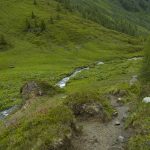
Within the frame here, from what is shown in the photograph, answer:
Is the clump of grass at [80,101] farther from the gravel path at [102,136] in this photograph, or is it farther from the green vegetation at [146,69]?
the green vegetation at [146,69]

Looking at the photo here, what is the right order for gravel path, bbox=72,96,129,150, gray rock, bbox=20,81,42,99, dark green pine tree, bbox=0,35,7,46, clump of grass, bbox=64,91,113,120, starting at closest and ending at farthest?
gravel path, bbox=72,96,129,150 < clump of grass, bbox=64,91,113,120 < gray rock, bbox=20,81,42,99 < dark green pine tree, bbox=0,35,7,46

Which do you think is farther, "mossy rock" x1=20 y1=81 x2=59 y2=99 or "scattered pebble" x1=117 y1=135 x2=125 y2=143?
"mossy rock" x1=20 y1=81 x2=59 y2=99

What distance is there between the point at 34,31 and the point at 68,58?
3446 centimetres

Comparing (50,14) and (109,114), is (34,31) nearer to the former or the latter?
(50,14)

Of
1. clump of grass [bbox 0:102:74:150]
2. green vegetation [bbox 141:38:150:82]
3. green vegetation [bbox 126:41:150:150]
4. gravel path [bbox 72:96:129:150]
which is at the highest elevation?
clump of grass [bbox 0:102:74:150]

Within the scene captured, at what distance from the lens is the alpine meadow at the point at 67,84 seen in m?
30.6

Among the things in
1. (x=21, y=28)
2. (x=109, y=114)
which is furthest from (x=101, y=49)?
(x=109, y=114)

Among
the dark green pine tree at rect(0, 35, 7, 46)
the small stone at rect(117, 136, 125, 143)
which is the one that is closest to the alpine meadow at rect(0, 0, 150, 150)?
the small stone at rect(117, 136, 125, 143)

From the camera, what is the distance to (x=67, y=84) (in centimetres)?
8281

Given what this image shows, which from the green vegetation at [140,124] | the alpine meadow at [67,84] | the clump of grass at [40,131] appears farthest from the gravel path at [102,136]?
the clump of grass at [40,131]

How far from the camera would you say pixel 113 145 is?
30625 millimetres

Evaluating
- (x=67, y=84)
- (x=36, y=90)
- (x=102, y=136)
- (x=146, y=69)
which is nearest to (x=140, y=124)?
(x=102, y=136)

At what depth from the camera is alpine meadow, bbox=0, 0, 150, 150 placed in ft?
101

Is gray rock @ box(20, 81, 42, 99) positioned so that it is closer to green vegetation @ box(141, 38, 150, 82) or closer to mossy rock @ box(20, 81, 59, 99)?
mossy rock @ box(20, 81, 59, 99)
